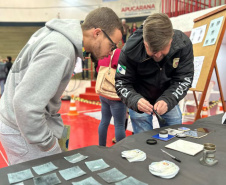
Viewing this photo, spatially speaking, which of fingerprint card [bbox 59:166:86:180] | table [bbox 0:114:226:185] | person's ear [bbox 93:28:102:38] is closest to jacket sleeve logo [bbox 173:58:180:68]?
table [bbox 0:114:226:185]

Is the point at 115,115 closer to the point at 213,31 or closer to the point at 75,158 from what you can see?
the point at 75,158

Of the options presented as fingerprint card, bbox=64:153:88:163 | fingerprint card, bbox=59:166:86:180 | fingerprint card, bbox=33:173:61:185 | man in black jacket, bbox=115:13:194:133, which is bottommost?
fingerprint card, bbox=64:153:88:163

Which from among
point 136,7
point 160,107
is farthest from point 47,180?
point 136,7

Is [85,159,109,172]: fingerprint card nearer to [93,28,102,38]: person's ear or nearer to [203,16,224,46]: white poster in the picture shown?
[93,28,102,38]: person's ear

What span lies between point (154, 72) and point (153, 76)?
4 cm

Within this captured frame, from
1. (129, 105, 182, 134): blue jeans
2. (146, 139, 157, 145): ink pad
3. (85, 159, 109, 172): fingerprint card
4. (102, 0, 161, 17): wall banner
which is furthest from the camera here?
(102, 0, 161, 17): wall banner

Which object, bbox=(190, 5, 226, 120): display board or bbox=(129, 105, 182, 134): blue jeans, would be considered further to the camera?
bbox=(190, 5, 226, 120): display board

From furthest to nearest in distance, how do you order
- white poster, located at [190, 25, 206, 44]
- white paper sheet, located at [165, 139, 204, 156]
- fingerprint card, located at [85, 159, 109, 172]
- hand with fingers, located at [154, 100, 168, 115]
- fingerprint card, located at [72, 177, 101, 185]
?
white poster, located at [190, 25, 206, 44]
hand with fingers, located at [154, 100, 168, 115]
white paper sheet, located at [165, 139, 204, 156]
fingerprint card, located at [85, 159, 109, 172]
fingerprint card, located at [72, 177, 101, 185]

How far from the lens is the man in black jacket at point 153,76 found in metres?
1.48

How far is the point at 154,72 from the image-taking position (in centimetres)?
158

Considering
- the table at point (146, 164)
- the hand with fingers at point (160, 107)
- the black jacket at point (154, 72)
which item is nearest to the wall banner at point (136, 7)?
the black jacket at point (154, 72)

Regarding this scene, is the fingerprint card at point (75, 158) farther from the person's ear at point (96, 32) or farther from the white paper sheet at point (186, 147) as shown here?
the person's ear at point (96, 32)

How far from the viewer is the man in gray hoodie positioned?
88 centimetres

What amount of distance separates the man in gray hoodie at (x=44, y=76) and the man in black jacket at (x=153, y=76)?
40 centimetres
